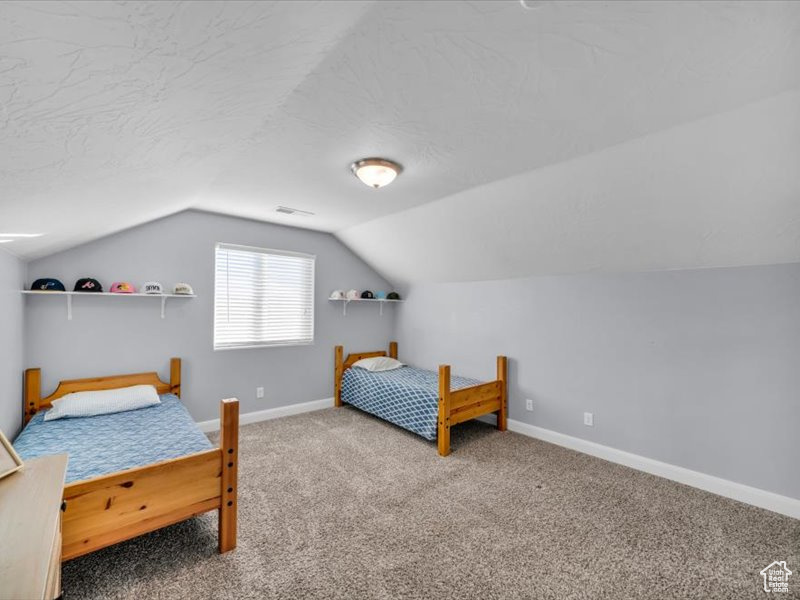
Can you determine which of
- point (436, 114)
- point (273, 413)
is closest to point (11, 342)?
point (273, 413)

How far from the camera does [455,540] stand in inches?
83.5

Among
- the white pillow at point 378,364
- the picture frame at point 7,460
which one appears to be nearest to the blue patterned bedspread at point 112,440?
the picture frame at point 7,460

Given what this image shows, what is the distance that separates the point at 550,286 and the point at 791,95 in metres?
2.21

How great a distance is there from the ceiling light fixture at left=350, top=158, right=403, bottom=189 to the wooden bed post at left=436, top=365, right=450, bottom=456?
166 cm

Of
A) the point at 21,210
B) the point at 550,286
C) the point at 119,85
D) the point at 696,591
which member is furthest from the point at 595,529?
the point at 21,210

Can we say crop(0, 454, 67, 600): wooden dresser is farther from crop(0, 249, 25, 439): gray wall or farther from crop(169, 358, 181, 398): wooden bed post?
crop(169, 358, 181, 398): wooden bed post

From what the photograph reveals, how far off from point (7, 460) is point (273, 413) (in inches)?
117

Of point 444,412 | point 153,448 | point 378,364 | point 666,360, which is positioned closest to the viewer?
point 153,448

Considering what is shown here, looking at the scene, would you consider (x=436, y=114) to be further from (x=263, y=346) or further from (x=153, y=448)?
(x=263, y=346)

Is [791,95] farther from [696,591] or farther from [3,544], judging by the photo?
[3,544]

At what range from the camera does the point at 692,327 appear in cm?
282

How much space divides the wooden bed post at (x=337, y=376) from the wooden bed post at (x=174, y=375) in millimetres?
1743

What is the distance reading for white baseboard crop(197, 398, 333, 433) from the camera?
149 inches

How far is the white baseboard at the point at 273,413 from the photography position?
3.79 metres
